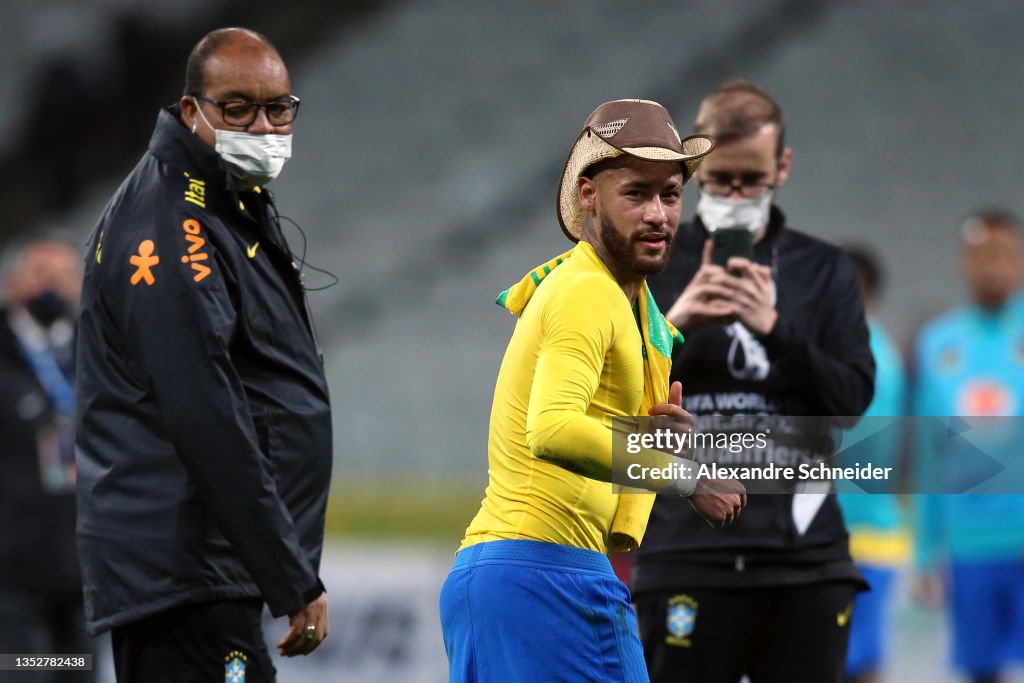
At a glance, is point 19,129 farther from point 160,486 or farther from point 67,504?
point 160,486

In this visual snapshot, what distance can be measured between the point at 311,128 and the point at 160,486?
1234cm

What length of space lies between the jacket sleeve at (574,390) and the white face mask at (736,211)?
1.33 metres

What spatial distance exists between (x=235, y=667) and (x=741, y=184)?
192cm

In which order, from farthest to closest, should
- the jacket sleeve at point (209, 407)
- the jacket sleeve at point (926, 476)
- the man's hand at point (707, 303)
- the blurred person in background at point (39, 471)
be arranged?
the jacket sleeve at point (926, 476)
the blurred person in background at point (39, 471)
the man's hand at point (707, 303)
the jacket sleeve at point (209, 407)

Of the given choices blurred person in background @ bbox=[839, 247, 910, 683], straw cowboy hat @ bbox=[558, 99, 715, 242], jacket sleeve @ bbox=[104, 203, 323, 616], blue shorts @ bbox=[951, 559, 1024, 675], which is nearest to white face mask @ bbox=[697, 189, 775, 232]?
straw cowboy hat @ bbox=[558, 99, 715, 242]

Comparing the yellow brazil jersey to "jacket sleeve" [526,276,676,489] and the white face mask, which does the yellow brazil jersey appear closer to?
"jacket sleeve" [526,276,676,489]

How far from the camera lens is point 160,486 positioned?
139 inches

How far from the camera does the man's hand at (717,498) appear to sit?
306cm

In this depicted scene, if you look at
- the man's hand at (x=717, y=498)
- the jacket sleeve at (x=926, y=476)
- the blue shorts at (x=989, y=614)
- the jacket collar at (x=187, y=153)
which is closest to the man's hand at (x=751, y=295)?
the man's hand at (x=717, y=498)

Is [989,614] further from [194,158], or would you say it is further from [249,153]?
[194,158]

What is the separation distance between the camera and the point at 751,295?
4.11 meters

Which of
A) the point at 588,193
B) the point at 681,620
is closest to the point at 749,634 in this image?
the point at 681,620

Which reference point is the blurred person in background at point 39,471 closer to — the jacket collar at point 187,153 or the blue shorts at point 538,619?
the jacket collar at point 187,153

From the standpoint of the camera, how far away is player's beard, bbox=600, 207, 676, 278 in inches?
125
